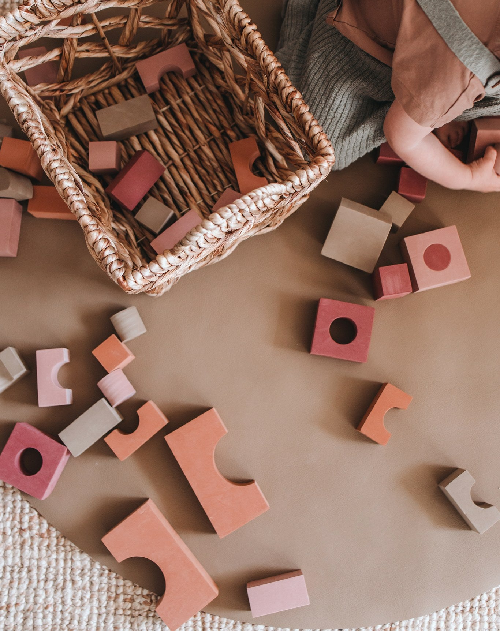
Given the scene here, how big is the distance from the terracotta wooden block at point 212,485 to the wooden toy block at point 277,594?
0.08 m

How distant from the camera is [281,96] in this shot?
1.83 feet

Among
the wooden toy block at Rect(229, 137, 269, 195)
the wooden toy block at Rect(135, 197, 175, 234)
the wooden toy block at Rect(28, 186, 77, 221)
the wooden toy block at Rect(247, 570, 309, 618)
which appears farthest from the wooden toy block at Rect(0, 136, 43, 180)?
the wooden toy block at Rect(247, 570, 309, 618)

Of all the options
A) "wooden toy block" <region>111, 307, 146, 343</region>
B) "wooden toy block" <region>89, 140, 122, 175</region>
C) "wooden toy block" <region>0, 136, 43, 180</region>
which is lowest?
"wooden toy block" <region>111, 307, 146, 343</region>

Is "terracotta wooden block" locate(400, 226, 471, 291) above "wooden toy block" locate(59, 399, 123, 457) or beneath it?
above

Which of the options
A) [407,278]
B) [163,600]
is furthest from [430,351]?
[163,600]

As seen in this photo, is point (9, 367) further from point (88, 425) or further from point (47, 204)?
point (47, 204)

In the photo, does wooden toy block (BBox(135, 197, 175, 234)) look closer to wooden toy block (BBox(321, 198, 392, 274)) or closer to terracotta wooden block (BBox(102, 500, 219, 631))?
wooden toy block (BBox(321, 198, 392, 274))

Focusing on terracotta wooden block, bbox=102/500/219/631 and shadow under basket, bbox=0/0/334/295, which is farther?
terracotta wooden block, bbox=102/500/219/631

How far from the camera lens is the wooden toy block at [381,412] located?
68cm

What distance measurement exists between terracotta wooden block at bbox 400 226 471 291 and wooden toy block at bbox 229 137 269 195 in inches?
9.0

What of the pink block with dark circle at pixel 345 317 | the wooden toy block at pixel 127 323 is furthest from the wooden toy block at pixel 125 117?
the pink block with dark circle at pixel 345 317

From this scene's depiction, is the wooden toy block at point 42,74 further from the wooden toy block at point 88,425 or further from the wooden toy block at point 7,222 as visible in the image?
the wooden toy block at point 88,425

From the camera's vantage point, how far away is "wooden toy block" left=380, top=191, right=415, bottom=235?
726 mm

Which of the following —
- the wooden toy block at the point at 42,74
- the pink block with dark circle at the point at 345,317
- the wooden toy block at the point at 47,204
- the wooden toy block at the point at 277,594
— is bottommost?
the wooden toy block at the point at 277,594
